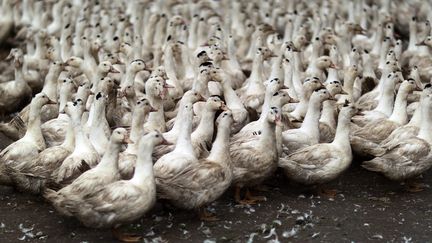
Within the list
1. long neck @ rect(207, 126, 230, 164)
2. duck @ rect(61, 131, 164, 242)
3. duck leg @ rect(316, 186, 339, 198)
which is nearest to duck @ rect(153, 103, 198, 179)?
long neck @ rect(207, 126, 230, 164)

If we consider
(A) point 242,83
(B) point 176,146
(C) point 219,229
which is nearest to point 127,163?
(B) point 176,146

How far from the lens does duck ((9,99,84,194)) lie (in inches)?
325

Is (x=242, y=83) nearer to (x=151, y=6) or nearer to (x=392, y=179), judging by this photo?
(x=392, y=179)

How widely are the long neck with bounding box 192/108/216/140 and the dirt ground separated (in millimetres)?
788

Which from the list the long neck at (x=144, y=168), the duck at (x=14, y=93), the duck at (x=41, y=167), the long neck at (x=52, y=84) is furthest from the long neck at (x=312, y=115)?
the duck at (x=14, y=93)

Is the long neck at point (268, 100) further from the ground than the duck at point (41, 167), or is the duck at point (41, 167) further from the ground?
the long neck at point (268, 100)

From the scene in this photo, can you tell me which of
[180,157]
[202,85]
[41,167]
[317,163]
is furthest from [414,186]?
[41,167]

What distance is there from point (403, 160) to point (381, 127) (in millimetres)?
914

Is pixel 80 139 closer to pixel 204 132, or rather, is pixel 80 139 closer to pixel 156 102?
pixel 156 102

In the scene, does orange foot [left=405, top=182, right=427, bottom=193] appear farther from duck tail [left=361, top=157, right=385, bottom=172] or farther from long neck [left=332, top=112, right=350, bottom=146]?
long neck [left=332, top=112, right=350, bottom=146]

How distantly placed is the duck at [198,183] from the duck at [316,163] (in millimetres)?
941

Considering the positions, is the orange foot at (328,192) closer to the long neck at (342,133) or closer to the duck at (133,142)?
the long neck at (342,133)

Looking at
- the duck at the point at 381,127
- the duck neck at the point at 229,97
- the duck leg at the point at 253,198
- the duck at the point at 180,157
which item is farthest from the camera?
the duck neck at the point at 229,97

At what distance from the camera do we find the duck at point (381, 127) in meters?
9.28
